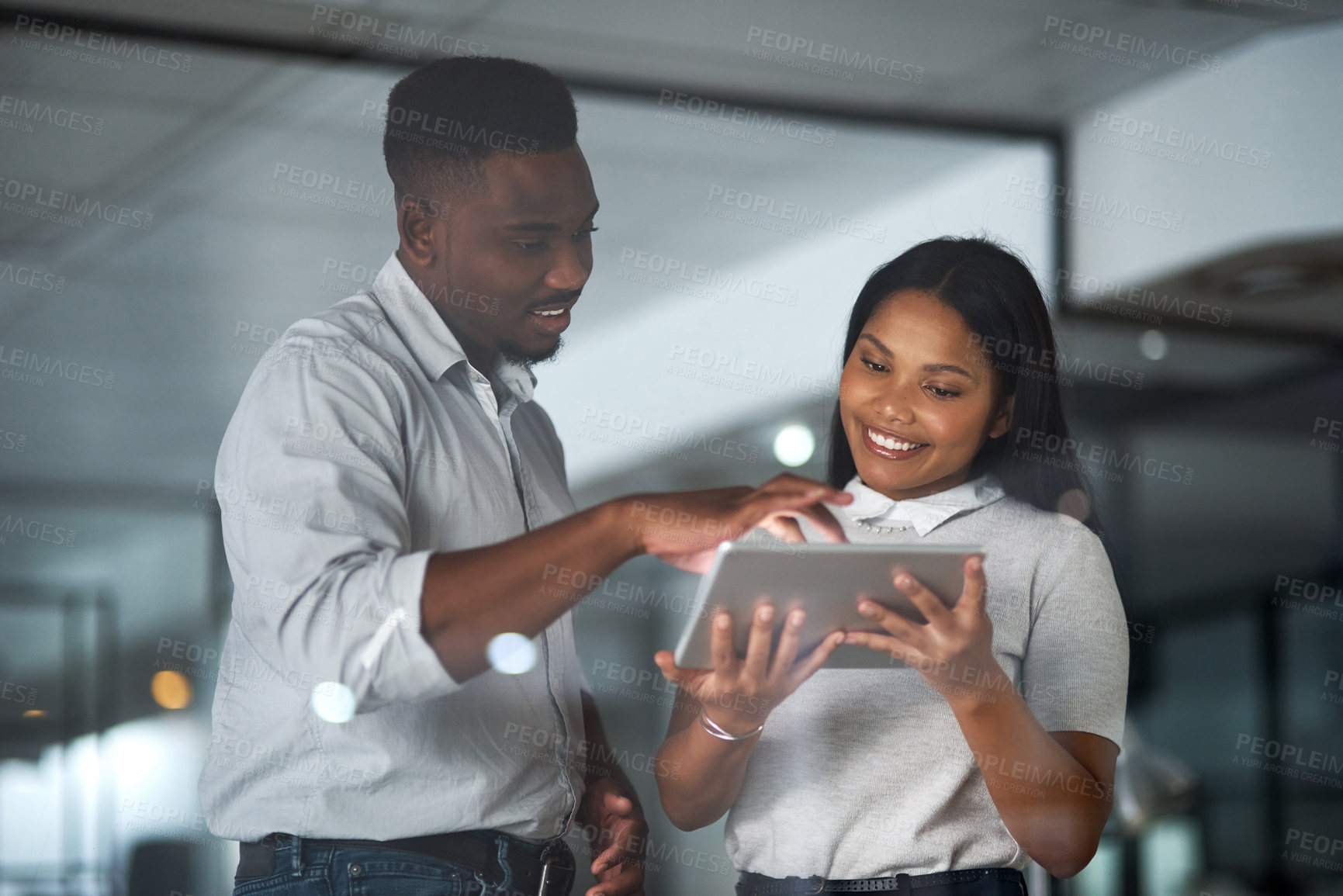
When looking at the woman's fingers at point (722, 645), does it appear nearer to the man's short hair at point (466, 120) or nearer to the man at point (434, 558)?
the man at point (434, 558)

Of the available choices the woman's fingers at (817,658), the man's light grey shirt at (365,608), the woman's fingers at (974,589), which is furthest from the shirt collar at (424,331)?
the woman's fingers at (974,589)

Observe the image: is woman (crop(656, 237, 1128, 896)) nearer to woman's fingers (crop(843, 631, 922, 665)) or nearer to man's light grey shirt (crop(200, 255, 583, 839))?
woman's fingers (crop(843, 631, 922, 665))

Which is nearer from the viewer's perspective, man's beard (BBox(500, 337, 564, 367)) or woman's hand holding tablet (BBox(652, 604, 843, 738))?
woman's hand holding tablet (BBox(652, 604, 843, 738))

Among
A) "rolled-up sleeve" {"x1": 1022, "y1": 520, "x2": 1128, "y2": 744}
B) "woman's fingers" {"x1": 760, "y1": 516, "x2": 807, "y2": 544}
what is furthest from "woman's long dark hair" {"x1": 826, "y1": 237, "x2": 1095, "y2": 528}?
"woman's fingers" {"x1": 760, "y1": 516, "x2": 807, "y2": 544}

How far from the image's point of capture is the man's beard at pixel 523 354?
54.1 inches

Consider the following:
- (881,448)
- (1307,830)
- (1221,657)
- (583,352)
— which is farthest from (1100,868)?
(583,352)

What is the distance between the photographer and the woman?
1.11 meters

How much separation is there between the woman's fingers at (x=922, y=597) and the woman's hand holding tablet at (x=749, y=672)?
0.30 feet

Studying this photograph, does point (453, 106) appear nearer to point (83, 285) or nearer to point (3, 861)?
point (83, 285)

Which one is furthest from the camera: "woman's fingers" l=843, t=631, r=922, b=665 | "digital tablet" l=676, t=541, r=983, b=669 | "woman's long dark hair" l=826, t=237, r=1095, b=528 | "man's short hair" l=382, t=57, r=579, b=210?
"man's short hair" l=382, t=57, r=579, b=210

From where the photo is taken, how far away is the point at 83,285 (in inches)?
61.1

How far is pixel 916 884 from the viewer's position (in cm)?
114

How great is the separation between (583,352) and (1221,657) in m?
1.88

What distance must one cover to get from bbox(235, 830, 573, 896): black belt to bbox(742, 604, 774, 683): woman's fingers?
322 mm
